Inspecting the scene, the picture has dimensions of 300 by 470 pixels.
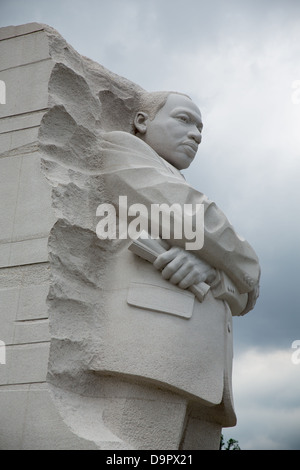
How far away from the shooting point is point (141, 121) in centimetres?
578

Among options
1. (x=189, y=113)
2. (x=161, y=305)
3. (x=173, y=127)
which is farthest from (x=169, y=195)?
(x=189, y=113)

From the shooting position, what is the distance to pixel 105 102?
564 cm

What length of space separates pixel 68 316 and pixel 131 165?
1229mm

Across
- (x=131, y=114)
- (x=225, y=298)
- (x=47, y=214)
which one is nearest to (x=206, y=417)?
(x=225, y=298)

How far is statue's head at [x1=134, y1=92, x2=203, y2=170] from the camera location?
560 centimetres

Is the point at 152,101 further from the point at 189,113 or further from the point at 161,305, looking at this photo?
the point at 161,305

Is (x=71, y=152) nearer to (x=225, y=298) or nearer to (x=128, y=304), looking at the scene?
(x=128, y=304)

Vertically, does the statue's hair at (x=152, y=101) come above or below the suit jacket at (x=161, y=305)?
above

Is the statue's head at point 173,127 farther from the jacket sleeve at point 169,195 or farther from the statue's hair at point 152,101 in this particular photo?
the jacket sleeve at point 169,195

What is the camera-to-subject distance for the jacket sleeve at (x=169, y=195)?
16.0ft

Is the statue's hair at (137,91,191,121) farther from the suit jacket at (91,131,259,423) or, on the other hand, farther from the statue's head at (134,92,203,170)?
the suit jacket at (91,131,259,423)

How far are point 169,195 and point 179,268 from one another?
1.79 ft

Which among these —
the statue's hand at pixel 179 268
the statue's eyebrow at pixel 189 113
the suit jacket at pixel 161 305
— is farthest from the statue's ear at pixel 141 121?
the statue's hand at pixel 179 268

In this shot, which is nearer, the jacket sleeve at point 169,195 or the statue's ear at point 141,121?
the jacket sleeve at point 169,195
